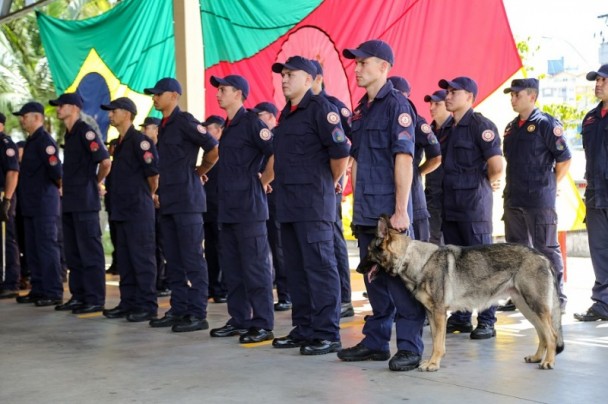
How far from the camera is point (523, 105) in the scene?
7.32m

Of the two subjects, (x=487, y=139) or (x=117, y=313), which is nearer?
(x=487, y=139)

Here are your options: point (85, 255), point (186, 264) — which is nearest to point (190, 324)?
point (186, 264)

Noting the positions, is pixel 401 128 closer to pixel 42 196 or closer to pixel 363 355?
pixel 363 355

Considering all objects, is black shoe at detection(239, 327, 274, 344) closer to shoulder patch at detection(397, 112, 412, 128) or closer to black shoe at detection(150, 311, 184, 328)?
black shoe at detection(150, 311, 184, 328)

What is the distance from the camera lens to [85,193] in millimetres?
7965

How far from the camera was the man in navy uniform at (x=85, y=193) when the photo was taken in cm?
793

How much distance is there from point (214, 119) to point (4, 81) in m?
10.7

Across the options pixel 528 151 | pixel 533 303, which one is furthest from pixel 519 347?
Answer: pixel 528 151

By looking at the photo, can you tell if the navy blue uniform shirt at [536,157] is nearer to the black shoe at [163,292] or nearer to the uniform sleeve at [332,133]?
the uniform sleeve at [332,133]

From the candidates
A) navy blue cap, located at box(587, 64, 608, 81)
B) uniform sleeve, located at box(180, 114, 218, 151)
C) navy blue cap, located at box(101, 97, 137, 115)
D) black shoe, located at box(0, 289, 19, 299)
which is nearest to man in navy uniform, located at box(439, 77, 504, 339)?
navy blue cap, located at box(587, 64, 608, 81)

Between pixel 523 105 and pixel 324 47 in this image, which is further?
pixel 324 47

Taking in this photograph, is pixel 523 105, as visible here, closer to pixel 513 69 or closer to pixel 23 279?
pixel 513 69

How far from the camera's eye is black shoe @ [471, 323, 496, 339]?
6.16 meters

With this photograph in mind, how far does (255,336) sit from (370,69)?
2.04 meters
